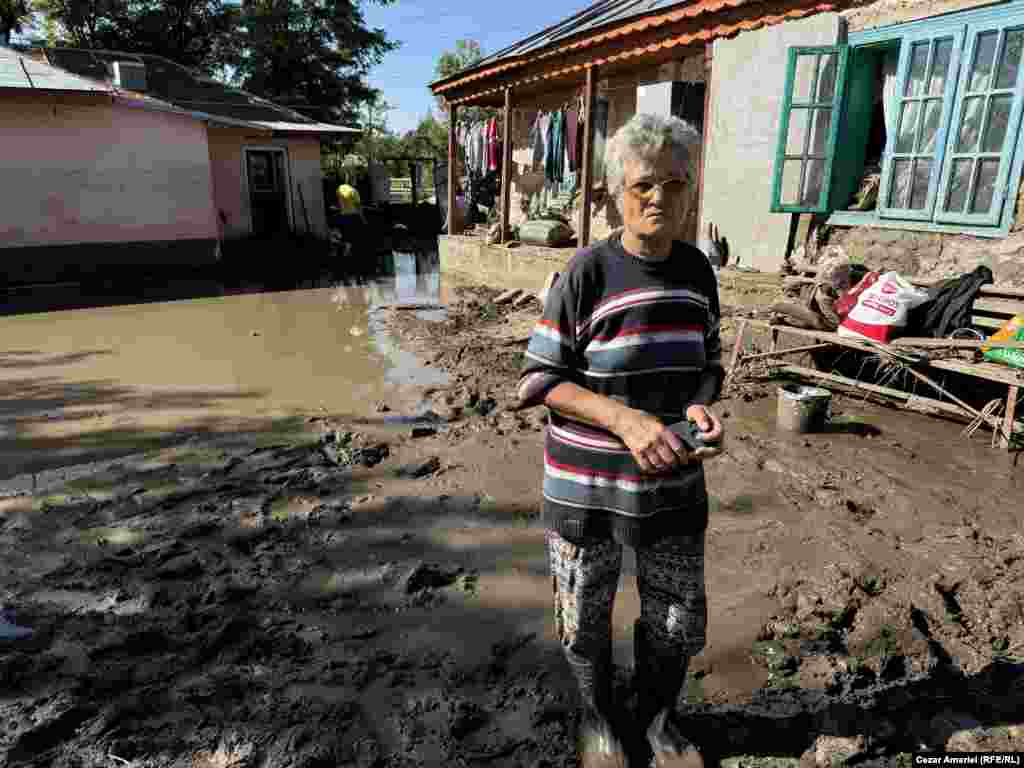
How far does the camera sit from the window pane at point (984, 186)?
217 inches

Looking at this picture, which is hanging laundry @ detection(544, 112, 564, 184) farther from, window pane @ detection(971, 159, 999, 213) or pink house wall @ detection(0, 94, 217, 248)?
pink house wall @ detection(0, 94, 217, 248)

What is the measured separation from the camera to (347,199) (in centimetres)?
1938

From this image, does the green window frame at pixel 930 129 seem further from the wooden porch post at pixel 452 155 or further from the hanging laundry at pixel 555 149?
the wooden porch post at pixel 452 155

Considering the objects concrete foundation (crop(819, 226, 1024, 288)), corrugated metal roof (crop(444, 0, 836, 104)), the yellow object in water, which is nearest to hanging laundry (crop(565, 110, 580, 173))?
corrugated metal roof (crop(444, 0, 836, 104))

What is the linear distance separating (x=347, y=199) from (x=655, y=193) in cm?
1901

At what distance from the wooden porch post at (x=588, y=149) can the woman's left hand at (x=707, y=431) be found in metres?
8.20

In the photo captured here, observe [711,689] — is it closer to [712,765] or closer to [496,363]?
[712,765]

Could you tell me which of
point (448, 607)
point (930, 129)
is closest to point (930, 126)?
point (930, 129)

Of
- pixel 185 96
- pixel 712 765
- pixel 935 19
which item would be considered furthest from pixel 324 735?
pixel 185 96

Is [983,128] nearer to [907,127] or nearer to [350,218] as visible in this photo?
[907,127]

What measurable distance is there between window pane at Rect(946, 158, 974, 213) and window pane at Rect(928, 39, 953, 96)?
0.66 metres

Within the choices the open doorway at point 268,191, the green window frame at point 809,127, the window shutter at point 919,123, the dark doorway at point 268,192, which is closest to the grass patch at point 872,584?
the window shutter at point 919,123

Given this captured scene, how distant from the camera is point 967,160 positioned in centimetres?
562

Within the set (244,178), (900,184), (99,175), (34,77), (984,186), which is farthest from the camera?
(244,178)
